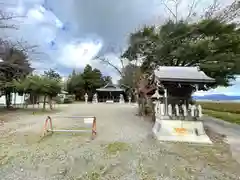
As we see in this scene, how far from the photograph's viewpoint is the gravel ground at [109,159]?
15.8 ft

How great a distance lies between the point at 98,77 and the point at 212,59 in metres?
35.6

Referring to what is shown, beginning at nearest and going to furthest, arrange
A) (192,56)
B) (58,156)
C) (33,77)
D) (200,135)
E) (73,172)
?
(73,172)
(58,156)
(200,135)
(192,56)
(33,77)

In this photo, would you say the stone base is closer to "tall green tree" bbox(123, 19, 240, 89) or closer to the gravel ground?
the gravel ground

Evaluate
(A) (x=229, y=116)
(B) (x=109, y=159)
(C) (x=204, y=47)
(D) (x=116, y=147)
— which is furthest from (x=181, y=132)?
(A) (x=229, y=116)

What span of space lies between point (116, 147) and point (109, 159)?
1.16 meters

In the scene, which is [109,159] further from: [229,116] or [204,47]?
[229,116]

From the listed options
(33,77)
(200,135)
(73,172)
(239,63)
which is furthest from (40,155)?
(33,77)

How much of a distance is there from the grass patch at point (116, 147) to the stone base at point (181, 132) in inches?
64.3

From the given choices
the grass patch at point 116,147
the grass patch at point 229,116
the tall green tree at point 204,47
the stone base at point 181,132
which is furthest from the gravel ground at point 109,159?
the grass patch at point 229,116

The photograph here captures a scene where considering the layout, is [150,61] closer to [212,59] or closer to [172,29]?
[172,29]

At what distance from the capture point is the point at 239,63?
12312 mm

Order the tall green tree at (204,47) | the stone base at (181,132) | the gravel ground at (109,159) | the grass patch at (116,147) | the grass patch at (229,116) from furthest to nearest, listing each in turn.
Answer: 1. the grass patch at (229,116)
2. the tall green tree at (204,47)
3. the stone base at (181,132)
4. the grass patch at (116,147)
5. the gravel ground at (109,159)

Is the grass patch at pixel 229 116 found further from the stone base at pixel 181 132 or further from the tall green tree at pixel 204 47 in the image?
the stone base at pixel 181 132

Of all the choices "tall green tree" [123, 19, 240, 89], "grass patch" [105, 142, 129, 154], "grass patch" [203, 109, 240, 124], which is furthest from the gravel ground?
"grass patch" [203, 109, 240, 124]
